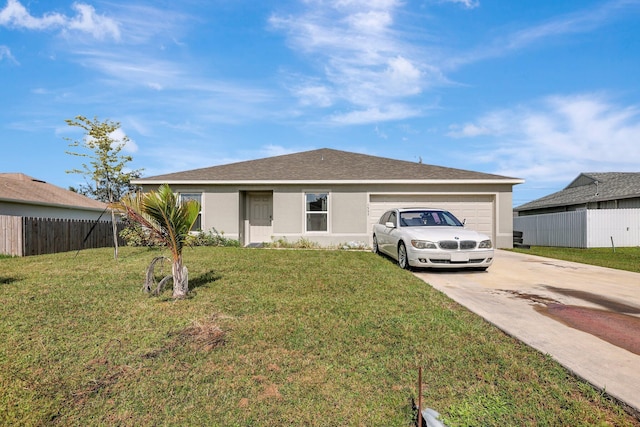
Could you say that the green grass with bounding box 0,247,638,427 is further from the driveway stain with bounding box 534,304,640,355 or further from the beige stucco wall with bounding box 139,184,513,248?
the beige stucco wall with bounding box 139,184,513,248

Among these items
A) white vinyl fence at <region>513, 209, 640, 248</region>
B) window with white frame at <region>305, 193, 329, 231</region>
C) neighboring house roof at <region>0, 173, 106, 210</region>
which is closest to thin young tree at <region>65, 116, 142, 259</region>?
neighboring house roof at <region>0, 173, 106, 210</region>

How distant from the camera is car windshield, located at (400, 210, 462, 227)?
8.92m

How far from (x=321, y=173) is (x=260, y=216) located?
3.41 m

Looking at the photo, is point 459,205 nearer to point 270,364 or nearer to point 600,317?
point 600,317

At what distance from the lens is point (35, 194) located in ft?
59.1

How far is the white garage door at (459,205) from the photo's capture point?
Result: 1380 cm

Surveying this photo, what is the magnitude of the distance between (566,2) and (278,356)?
39.9 feet

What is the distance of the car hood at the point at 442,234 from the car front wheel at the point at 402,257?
0.41m

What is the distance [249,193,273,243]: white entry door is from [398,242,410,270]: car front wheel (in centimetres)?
768

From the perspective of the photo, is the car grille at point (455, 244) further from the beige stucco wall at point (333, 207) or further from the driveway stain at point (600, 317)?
the beige stucco wall at point (333, 207)

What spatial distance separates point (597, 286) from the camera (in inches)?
246

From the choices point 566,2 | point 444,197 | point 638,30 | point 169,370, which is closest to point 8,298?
point 169,370

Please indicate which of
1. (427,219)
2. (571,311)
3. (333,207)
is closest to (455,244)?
(427,219)

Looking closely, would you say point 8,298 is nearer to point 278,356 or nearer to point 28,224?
point 278,356
